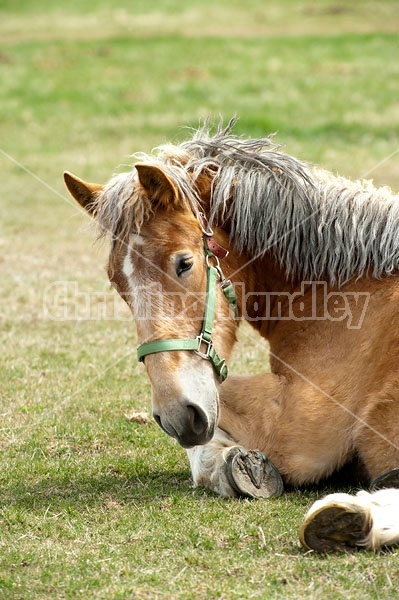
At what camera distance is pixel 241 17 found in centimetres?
3309

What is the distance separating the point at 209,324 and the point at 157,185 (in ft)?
2.53

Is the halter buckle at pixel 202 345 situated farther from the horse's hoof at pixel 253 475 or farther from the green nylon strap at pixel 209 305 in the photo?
the horse's hoof at pixel 253 475

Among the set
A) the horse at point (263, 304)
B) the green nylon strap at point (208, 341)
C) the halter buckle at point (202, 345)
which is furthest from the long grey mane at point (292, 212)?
the halter buckle at point (202, 345)

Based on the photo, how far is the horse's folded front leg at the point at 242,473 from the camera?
4.62m

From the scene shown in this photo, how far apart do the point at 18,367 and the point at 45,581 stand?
145 inches

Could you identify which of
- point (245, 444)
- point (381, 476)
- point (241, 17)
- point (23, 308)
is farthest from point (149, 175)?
point (241, 17)

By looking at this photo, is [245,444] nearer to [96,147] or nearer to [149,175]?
[149,175]

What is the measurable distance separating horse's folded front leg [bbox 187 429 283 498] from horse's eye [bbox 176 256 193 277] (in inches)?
38.8

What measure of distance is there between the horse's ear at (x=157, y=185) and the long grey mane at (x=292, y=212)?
0.74 ft

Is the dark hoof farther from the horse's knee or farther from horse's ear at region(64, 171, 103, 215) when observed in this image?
horse's ear at region(64, 171, 103, 215)

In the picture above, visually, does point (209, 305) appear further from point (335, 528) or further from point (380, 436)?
point (335, 528)

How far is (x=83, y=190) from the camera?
4.98 metres

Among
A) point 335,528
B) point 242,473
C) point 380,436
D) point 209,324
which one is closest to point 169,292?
point 209,324

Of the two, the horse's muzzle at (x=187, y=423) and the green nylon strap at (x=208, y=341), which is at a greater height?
the green nylon strap at (x=208, y=341)
